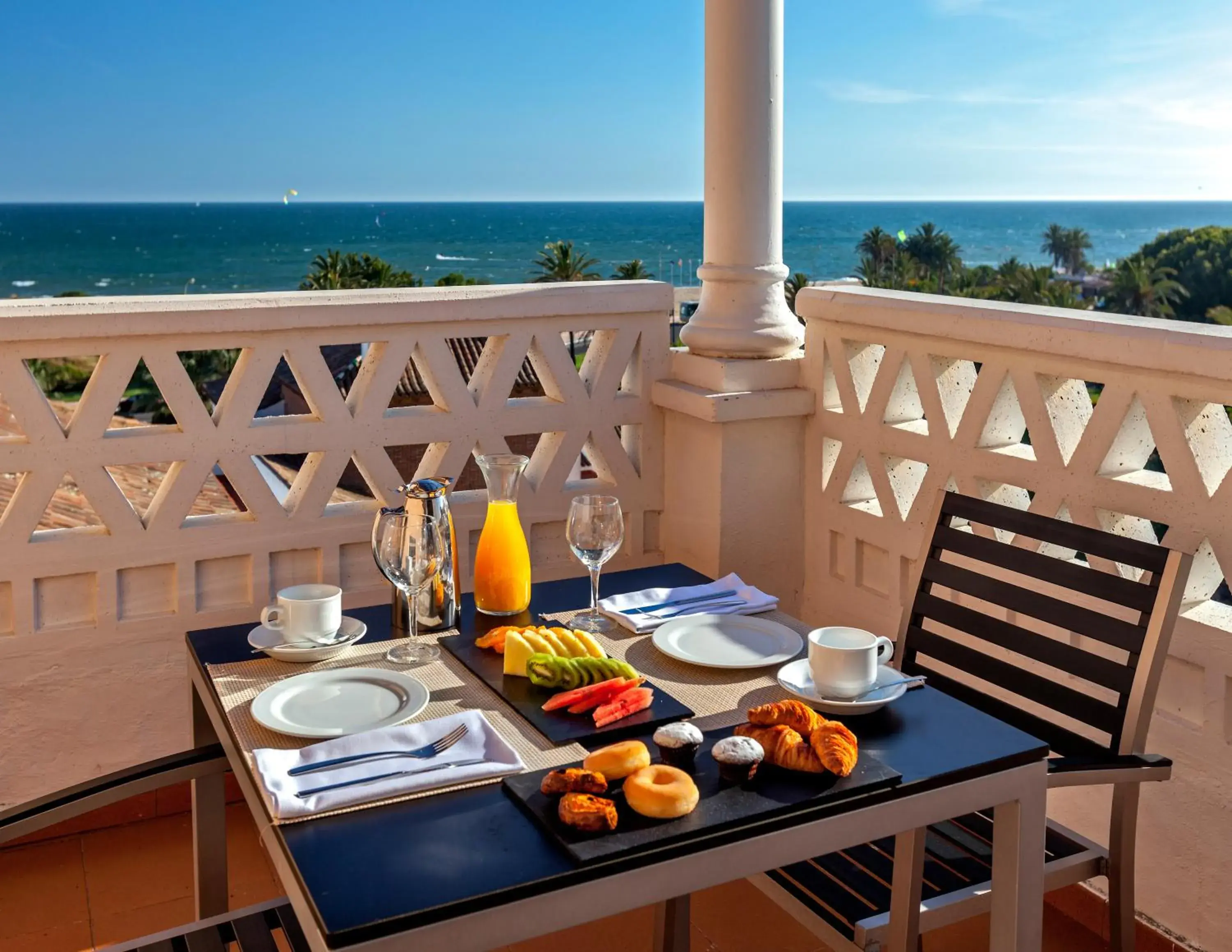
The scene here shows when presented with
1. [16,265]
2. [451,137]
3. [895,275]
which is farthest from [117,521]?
[16,265]

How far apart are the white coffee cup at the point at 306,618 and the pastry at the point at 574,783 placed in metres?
0.53

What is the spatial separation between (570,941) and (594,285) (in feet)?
4.56

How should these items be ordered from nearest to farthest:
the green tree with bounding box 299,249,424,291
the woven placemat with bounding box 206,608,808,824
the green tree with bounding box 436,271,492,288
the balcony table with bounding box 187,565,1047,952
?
the balcony table with bounding box 187,565,1047,952 → the woven placemat with bounding box 206,608,808,824 → the green tree with bounding box 299,249,424,291 → the green tree with bounding box 436,271,492,288

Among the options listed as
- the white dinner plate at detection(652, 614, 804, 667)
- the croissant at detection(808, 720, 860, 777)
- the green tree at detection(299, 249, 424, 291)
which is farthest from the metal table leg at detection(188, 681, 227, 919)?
the green tree at detection(299, 249, 424, 291)

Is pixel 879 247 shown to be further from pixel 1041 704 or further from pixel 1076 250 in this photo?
pixel 1041 704

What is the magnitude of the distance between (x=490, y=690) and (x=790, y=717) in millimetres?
390

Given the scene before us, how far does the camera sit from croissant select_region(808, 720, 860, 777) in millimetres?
1293

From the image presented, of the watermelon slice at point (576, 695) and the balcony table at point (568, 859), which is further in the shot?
the watermelon slice at point (576, 695)

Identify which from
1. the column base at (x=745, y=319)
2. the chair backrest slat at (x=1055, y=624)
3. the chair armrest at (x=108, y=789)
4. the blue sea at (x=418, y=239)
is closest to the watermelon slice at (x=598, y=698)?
the chair armrest at (x=108, y=789)

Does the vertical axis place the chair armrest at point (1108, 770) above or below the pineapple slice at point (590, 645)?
below

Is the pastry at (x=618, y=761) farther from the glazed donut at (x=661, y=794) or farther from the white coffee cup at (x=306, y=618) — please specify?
the white coffee cup at (x=306, y=618)

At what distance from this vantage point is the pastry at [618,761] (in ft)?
4.14

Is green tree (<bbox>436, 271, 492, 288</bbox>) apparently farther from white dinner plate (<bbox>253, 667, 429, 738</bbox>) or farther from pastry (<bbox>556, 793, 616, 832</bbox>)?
pastry (<bbox>556, 793, 616, 832</bbox>)

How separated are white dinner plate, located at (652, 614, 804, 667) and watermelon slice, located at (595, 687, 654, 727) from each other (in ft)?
0.54
